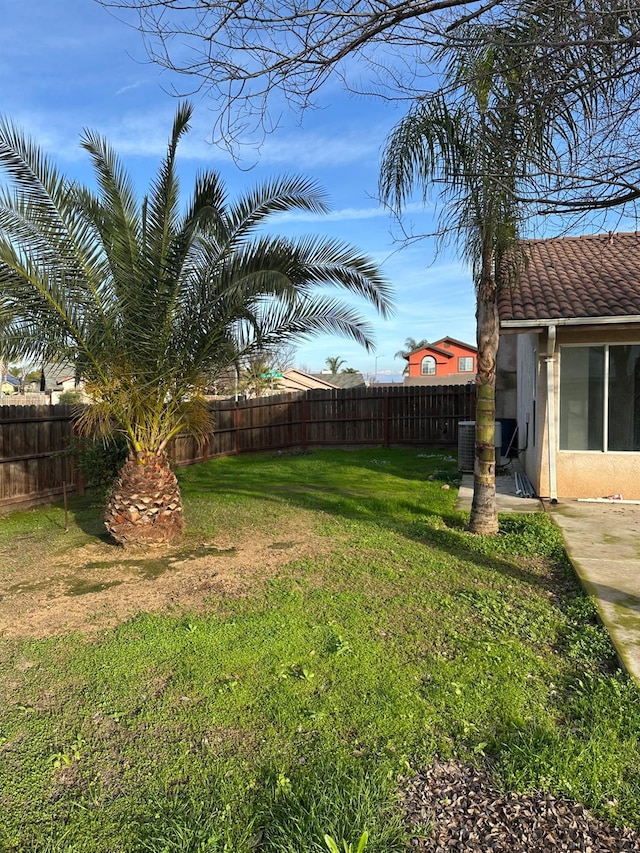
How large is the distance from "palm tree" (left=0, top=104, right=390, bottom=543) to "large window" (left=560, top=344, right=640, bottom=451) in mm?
4085

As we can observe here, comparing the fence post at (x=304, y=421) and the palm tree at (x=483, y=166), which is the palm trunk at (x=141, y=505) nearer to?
the palm tree at (x=483, y=166)

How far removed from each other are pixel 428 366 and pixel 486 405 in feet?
136

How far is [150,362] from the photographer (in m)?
6.48

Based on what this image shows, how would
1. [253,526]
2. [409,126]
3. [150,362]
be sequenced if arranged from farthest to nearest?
[253,526]
[150,362]
[409,126]

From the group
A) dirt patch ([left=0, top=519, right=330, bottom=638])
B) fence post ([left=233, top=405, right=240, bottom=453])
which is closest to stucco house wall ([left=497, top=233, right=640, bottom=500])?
dirt patch ([left=0, top=519, right=330, bottom=638])

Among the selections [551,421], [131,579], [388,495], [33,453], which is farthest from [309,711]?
[33,453]

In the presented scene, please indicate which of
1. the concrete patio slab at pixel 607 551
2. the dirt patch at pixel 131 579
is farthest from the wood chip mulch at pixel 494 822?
the dirt patch at pixel 131 579

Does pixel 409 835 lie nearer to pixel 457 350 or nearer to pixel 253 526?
→ pixel 253 526

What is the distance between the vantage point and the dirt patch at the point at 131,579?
4.84 m

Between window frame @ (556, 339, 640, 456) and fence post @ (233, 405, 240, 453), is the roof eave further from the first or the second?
fence post @ (233, 405, 240, 453)

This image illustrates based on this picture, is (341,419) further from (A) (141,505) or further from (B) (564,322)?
(A) (141,505)

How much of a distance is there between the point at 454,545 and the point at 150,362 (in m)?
4.07

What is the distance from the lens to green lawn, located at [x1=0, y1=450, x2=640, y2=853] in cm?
244

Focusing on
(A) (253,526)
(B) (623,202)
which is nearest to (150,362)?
(A) (253,526)
